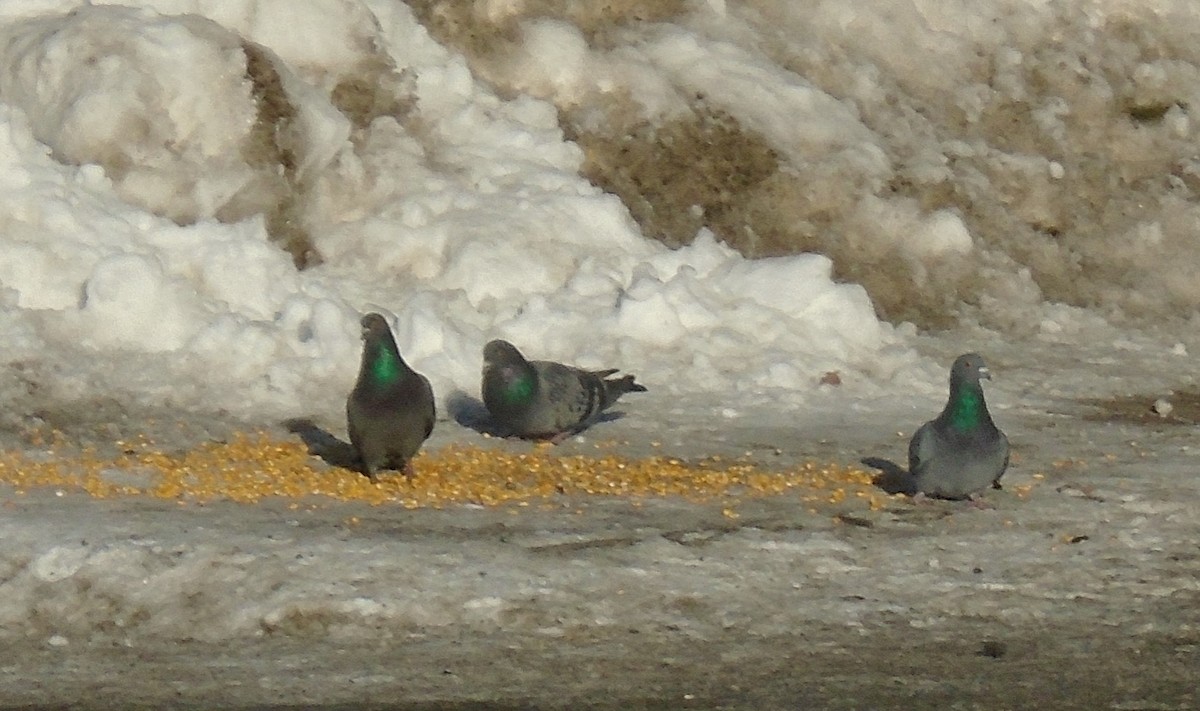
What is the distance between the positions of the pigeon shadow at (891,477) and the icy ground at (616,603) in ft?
1.06

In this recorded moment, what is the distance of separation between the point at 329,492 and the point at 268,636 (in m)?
2.49

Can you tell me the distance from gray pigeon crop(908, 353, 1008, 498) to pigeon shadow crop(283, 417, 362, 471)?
292cm

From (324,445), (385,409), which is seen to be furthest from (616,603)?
(324,445)

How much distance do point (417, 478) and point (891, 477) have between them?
2540 mm

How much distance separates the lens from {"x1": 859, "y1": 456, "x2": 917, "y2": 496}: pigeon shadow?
33.1 feet

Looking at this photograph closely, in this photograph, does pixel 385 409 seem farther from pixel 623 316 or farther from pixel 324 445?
pixel 623 316

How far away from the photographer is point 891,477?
416 inches

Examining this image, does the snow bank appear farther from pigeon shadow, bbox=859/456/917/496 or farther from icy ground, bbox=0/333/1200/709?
icy ground, bbox=0/333/1200/709

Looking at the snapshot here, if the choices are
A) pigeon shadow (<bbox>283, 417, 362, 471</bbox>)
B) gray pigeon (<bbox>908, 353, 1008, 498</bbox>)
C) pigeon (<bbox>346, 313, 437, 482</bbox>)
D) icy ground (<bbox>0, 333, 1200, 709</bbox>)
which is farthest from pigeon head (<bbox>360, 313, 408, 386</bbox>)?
gray pigeon (<bbox>908, 353, 1008, 498</bbox>)

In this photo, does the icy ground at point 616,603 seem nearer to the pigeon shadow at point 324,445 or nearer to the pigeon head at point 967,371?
the pigeon head at point 967,371

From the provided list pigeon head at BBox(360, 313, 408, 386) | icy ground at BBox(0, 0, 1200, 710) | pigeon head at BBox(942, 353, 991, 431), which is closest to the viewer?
icy ground at BBox(0, 0, 1200, 710)

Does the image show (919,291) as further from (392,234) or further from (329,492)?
(329,492)

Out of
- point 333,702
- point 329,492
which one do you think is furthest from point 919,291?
point 333,702

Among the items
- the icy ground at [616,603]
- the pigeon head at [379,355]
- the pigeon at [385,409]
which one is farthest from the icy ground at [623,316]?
the pigeon head at [379,355]
